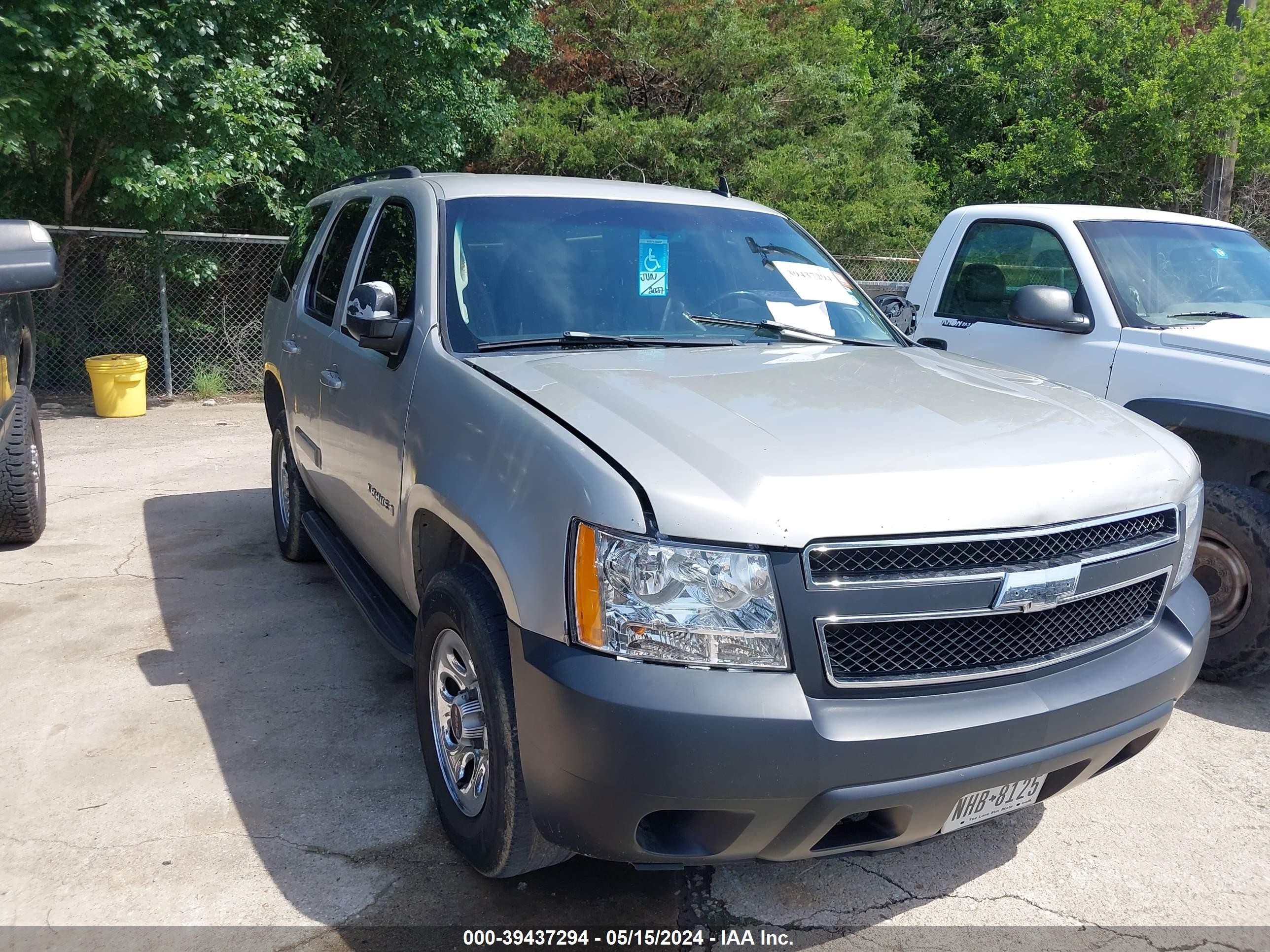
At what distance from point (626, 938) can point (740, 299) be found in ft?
7.33

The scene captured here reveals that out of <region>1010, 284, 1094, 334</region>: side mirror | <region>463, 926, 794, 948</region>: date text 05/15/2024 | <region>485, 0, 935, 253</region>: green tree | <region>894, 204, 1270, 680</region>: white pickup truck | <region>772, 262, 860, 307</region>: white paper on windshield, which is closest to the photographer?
<region>463, 926, 794, 948</region>: date text 05/15/2024

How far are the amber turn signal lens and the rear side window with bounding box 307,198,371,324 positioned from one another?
2583mm

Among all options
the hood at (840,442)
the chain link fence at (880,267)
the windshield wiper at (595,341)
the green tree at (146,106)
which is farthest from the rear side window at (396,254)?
the chain link fence at (880,267)

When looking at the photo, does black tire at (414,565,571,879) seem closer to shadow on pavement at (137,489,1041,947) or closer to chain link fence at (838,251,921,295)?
shadow on pavement at (137,489,1041,947)

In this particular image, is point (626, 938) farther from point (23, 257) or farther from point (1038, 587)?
point (23, 257)

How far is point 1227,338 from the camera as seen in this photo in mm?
4516

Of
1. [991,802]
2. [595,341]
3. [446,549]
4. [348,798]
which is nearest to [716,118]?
[595,341]

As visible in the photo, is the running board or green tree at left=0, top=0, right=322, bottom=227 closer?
the running board

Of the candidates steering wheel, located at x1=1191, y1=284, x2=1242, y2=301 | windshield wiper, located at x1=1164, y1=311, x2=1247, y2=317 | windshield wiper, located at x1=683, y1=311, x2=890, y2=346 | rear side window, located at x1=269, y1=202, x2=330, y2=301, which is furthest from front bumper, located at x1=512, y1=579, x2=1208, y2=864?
rear side window, located at x1=269, y1=202, x2=330, y2=301

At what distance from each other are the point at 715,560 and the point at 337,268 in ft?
10.1

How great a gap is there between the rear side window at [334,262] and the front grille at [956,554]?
290 cm

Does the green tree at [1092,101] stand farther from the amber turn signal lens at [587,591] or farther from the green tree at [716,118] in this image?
the amber turn signal lens at [587,591]

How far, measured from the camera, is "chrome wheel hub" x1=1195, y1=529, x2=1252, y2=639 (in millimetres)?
4387

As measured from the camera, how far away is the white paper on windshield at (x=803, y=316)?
153 inches
